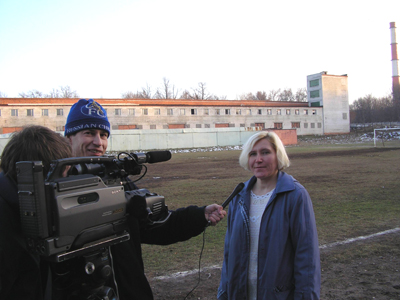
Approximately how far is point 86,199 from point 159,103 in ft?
212

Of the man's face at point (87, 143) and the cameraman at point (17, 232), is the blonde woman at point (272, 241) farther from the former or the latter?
the cameraman at point (17, 232)

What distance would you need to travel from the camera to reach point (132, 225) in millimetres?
1763

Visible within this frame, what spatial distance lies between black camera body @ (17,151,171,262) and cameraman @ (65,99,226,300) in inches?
6.9

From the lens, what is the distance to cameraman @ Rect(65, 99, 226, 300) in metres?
1.78

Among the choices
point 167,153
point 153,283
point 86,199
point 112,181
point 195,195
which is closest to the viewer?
point 86,199

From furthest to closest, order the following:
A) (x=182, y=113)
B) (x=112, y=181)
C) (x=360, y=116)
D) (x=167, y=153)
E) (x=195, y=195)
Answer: (x=360, y=116) < (x=182, y=113) < (x=195, y=195) < (x=167, y=153) < (x=112, y=181)

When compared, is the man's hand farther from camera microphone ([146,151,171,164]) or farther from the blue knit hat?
the blue knit hat

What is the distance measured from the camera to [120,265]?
1.77 metres

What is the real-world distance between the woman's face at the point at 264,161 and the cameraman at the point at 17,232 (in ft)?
5.81

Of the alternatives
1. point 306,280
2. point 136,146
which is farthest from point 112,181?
point 136,146

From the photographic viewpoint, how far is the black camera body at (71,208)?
125 centimetres

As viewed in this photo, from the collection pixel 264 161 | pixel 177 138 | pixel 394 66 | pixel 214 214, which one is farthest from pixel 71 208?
pixel 394 66

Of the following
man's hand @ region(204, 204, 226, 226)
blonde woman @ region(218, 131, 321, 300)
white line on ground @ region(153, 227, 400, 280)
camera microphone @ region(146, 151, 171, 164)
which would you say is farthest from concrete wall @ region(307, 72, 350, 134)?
camera microphone @ region(146, 151, 171, 164)

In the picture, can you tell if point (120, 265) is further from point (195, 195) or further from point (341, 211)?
point (195, 195)
